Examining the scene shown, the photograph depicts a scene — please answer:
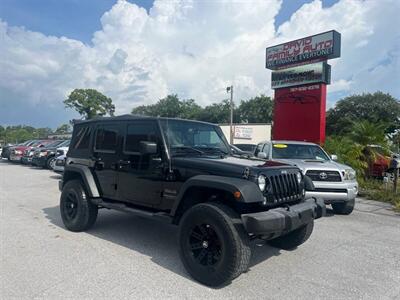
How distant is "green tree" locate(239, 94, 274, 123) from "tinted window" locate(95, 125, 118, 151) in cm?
6038

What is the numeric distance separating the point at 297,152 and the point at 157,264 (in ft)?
18.8

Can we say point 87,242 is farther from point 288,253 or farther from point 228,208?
point 288,253

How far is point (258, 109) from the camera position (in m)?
65.8

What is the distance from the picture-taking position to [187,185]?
13.4 feet

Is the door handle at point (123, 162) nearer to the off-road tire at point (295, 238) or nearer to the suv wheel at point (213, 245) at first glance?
the suv wheel at point (213, 245)

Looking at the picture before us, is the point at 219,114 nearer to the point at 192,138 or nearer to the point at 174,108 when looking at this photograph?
the point at 174,108

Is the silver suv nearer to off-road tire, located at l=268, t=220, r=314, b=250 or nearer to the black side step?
off-road tire, located at l=268, t=220, r=314, b=250

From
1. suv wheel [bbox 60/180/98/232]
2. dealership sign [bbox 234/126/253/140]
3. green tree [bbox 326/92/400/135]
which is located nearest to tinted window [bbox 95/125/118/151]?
suv wheel [bbox 60/180/98/232]

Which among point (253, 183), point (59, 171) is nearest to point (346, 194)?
point (253, 183)

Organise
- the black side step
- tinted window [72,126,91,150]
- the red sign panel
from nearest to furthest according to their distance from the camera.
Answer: the black side step
tinted window [72,126,91,150]
the red sign panel

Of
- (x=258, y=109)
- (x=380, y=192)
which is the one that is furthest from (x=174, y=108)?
(x=380, y=192)

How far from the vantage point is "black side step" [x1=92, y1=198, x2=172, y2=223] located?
450 cm

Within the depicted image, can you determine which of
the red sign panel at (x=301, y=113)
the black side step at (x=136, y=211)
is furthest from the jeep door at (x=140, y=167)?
the red sign panel at (x=301, y=113)

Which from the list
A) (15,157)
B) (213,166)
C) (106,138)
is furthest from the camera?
(15,157)
